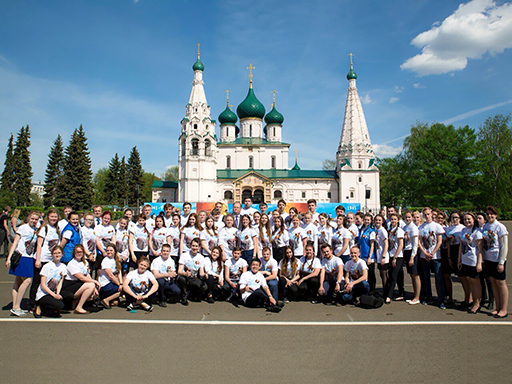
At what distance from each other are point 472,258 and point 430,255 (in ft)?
2.32

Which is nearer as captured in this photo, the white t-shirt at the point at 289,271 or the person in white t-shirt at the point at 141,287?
the person in white t-shirt at the point at 141,287

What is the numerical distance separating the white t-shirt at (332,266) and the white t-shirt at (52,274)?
475 centimetres

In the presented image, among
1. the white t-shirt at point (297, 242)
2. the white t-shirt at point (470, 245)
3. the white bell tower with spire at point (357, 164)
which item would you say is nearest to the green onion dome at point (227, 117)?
the white bell tower with spire at point (357, 164)

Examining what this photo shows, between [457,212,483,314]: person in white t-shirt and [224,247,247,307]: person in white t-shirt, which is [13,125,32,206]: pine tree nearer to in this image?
[224,247,247,307]: person in white t-shirt

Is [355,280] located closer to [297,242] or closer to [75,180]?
[297,242]

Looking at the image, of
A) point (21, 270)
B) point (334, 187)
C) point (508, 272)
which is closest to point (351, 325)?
point (21, 270)

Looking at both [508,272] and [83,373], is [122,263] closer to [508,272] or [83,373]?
[83,373]

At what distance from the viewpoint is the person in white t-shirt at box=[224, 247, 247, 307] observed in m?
6.89

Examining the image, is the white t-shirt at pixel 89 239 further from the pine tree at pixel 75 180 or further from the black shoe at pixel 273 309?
the pine tree at pixel 75 180

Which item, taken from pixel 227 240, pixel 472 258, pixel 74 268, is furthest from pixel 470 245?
pixel 74 268

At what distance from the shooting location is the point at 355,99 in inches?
2051

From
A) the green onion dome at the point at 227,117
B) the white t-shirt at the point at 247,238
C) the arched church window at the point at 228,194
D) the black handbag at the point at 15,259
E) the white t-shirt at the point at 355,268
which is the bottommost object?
the white t-shirt at the point at 355,268

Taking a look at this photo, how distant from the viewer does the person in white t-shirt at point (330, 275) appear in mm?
6719

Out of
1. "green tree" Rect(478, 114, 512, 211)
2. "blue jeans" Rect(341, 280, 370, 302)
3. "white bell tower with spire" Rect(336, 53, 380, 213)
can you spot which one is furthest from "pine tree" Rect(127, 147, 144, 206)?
"blue jeans" Rect(341, 280, 370, 302)
